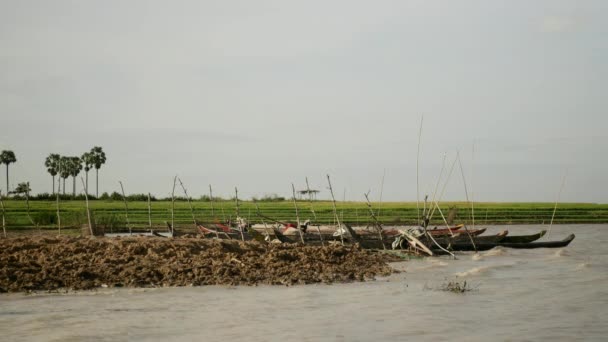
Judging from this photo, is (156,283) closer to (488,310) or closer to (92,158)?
(488,310)

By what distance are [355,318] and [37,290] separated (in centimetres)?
715

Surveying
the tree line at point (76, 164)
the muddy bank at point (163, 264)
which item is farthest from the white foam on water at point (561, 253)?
the tree line at point (76, 164)

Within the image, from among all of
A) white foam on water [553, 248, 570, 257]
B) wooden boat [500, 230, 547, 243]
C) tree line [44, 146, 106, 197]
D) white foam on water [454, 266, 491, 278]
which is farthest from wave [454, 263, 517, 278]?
tree line [44, 146, 106, 197]

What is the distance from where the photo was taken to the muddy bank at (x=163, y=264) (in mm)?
15258

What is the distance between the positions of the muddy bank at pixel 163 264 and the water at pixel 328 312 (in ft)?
2.30

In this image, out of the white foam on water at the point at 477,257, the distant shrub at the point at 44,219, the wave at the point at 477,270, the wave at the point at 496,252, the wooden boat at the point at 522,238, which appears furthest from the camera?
the distant shrub at the point at 44,219

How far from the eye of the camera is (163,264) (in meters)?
16.4

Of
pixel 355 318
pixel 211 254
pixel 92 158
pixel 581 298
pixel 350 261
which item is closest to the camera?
pixel 355 318

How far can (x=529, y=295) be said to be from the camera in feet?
48.9

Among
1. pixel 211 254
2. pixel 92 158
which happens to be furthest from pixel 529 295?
pixel 92 158

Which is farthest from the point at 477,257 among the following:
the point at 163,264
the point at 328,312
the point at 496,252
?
the point at 328,312

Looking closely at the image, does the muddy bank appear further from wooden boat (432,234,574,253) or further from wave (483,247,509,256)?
wave (483,247,509,256)

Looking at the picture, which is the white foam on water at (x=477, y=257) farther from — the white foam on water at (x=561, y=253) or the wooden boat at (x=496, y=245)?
the white foam on water at (x=561, y=253)

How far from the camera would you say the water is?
34.6ft
